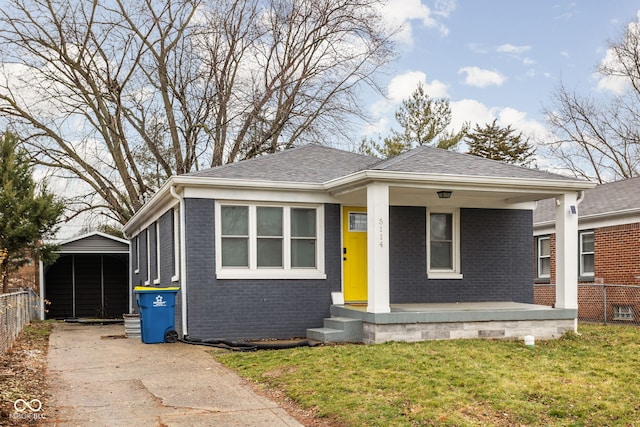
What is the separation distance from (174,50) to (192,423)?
21216 millimetres

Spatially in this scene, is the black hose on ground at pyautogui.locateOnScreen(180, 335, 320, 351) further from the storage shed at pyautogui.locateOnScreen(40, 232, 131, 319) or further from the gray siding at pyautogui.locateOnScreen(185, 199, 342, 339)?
the storage shed at pyautogui.locateOnScreen(40, 232, 131, 319)

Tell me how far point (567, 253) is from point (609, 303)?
6.13m

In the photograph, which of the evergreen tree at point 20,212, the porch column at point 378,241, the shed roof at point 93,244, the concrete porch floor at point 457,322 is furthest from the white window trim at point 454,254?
the shed roof at point 93,244

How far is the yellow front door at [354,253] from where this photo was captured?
13.4 metres

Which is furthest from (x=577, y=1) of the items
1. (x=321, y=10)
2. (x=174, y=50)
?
(x=174, y=50)

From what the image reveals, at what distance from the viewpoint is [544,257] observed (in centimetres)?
2092

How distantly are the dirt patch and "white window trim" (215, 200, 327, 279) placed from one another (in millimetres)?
3547

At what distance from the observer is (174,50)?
25.5 m

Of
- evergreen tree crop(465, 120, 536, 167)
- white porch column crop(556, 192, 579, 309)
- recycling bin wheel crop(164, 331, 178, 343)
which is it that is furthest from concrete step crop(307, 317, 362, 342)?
evergreen tree crop(465, 120, 536, 167)

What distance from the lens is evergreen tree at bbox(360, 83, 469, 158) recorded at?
132 ft

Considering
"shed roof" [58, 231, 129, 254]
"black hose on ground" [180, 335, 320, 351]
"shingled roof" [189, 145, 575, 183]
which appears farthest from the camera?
"shed roof" [58, 231, 129, 254]

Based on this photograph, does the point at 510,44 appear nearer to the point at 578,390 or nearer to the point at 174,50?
the point at 174,50

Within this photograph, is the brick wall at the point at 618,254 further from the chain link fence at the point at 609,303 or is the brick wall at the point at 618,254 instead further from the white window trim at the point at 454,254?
the white window trim at the point at 454,254

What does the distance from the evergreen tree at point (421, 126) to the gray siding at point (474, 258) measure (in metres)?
25.8
